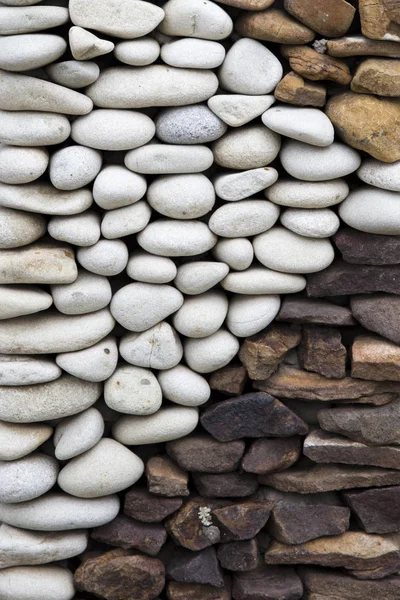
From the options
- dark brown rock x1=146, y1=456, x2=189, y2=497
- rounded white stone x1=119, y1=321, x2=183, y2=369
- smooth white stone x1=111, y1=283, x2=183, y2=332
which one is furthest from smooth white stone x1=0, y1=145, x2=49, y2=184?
dark brown rock x1=146, y1=456, x2=189, y2=497

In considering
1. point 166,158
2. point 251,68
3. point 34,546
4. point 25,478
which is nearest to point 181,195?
point 166,158

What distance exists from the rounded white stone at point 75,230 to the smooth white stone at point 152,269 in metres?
0.11

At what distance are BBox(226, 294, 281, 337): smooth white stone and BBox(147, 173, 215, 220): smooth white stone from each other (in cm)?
25

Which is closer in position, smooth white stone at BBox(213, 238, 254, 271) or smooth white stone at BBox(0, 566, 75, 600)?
smooth white stone at BBox(213, 238, 254, 271)

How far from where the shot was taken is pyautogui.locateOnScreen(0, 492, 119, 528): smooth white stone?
198 cm

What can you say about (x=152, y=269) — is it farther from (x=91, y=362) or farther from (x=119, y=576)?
(x=119, y=576)

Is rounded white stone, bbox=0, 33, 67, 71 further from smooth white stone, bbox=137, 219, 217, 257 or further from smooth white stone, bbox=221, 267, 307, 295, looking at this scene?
smooth white stone, bbox=221, 267, 307, 295

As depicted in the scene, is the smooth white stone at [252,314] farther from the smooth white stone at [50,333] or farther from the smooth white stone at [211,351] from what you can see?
the smooth white stone at [50,333]

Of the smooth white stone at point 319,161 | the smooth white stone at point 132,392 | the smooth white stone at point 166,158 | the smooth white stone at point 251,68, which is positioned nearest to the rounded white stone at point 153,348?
the smooth white stone at point 132,392

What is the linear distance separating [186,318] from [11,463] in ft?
1.75

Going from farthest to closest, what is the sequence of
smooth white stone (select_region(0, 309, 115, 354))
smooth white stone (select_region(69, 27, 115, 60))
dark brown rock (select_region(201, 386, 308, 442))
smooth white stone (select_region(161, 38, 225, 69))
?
1. dark brown rock (select_region(201, 386, 308, 442))
2. smooth white stone (select_region(0, 309, 115, 354))
3. smooth white stone (select_region(161, 38, 225, 69))
4. smooth white stone (select_region(69, 27, 115, 60))

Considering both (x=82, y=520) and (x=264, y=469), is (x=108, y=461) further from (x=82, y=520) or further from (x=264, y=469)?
(x=264, y=469)

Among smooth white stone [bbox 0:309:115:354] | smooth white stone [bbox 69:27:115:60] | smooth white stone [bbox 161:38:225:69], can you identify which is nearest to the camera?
smooth white stone [bbox 69:27:115:60]

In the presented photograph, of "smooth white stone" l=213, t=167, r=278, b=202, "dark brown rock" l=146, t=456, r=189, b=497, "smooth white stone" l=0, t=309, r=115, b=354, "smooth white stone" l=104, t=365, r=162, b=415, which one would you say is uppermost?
"smooth white stone" l=213, t=167, r=278, b=202
